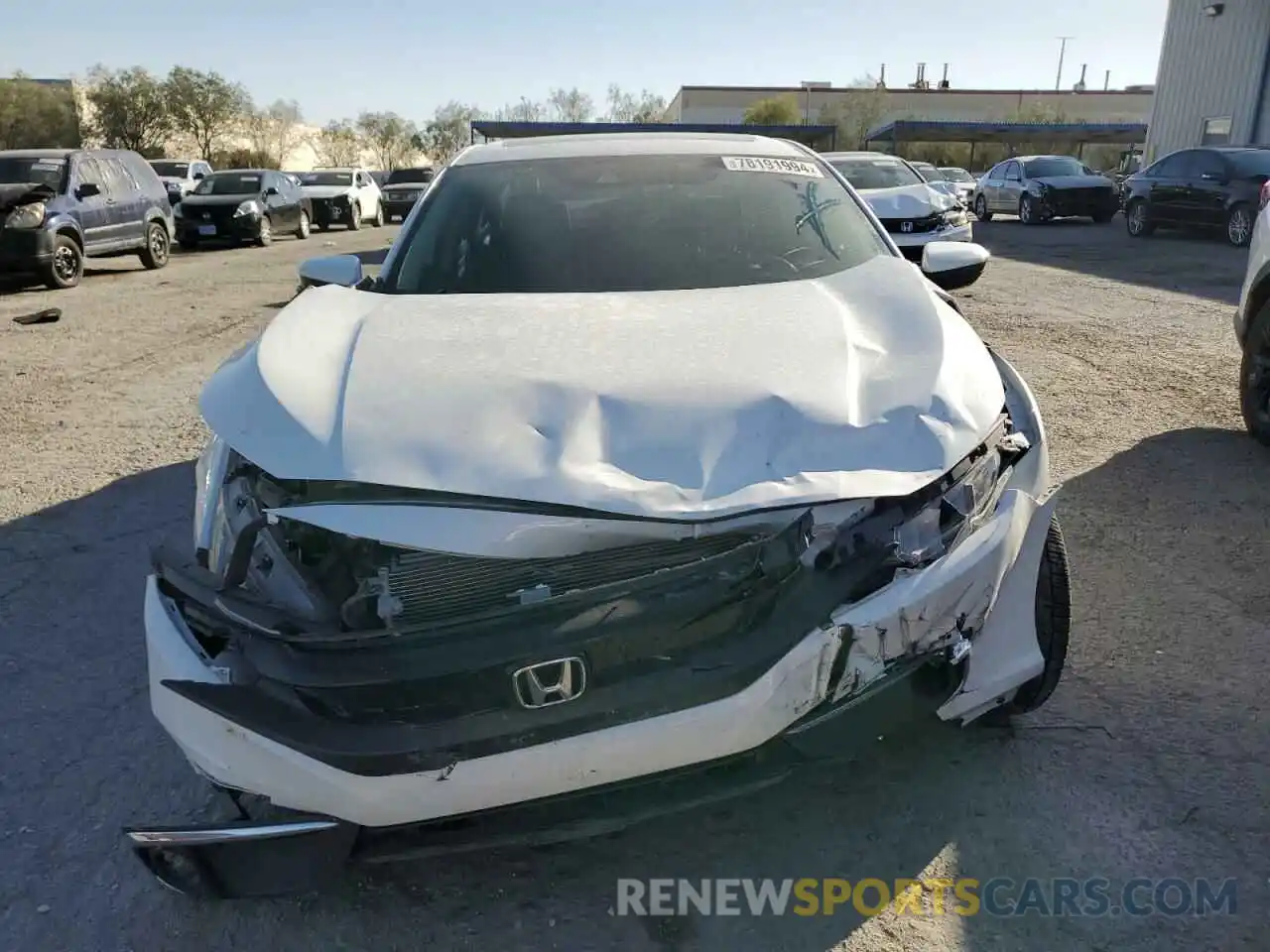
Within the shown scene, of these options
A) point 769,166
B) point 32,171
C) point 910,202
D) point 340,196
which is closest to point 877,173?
point 910,202

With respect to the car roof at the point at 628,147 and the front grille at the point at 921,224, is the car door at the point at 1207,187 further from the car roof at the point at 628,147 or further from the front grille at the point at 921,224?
the car roof at the point at 628,147

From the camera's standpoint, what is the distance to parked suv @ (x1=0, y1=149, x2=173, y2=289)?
11719 millimetres

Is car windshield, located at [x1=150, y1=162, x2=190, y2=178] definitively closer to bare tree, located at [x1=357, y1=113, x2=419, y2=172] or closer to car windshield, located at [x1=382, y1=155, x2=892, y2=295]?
car windshield, located at [x1=382, y1=155, x2=892, y2=295]

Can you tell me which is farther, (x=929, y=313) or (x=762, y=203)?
(x=762, y=203)

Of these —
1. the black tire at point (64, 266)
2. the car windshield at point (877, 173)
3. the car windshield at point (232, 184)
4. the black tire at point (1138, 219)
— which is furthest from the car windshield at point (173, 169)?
the black tire at point (1138, 219)

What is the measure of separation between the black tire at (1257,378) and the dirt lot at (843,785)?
142 mm

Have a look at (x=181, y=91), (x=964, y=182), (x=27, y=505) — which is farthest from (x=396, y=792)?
(x=181, y=91)

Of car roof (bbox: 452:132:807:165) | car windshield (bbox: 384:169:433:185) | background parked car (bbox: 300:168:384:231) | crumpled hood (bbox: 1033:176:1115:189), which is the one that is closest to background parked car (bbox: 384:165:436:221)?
car windshield (bbox: 384:169:433:185)

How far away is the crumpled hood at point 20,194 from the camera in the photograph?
455 inches

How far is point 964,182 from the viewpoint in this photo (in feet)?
96.8

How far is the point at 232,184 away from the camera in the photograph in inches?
781

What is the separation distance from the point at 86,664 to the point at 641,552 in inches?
88.3

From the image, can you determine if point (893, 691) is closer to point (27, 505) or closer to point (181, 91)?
point (27, 505)

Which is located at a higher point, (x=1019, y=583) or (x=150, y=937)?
(x=1019, y=583)
